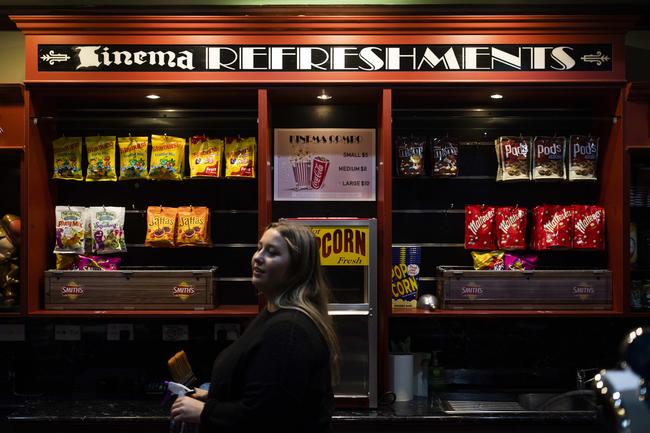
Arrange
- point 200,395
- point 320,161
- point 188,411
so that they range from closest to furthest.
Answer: point 188,411
point 200,395
point 320,161

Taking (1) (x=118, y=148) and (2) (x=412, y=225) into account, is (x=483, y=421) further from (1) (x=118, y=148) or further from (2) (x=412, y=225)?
(1) (x=118, y=148)

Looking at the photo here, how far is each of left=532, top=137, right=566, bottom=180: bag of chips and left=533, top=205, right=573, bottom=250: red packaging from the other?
19 cm

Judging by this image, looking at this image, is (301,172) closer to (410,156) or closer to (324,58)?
(410,156)

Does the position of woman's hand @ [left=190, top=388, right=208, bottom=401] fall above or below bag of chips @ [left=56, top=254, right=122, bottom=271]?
below

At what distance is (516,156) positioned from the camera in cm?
395

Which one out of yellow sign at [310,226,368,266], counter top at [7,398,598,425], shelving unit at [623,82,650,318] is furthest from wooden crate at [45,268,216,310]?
shelving unit at [623,82,650,318]

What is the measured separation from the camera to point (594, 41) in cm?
363

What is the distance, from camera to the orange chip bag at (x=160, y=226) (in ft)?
12.9

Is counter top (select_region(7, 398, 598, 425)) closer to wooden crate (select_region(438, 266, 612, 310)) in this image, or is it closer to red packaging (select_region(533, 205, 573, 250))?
wooden crate (select_region(438, 266, 612, 310))

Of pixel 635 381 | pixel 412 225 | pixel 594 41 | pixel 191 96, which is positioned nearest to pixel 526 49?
pixel 594 41

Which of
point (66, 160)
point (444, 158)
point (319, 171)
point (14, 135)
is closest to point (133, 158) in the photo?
point (66, 160)

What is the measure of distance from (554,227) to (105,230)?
2.63 m

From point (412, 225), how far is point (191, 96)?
156cm

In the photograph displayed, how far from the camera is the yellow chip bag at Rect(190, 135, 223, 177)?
394 centimetres
